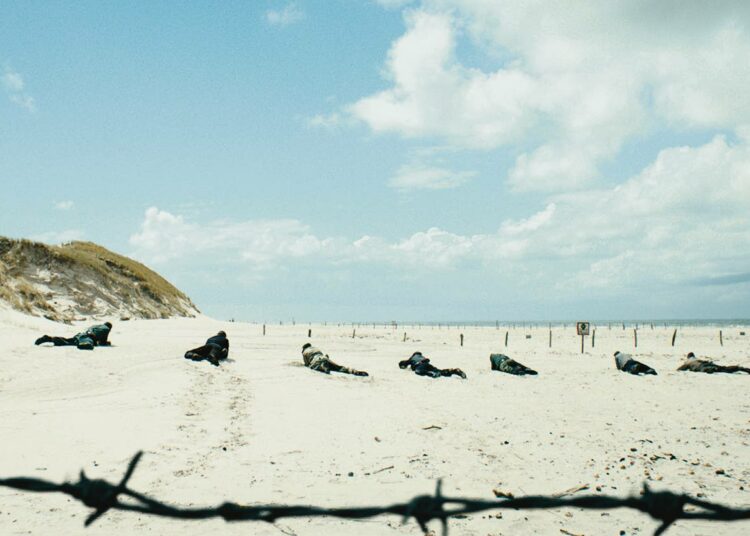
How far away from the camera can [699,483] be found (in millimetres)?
6301

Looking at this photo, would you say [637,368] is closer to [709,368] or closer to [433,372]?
[709,368]

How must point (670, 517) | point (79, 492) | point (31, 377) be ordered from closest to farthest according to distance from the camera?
point (670, 517)
point (79, 492)
point (31, 377)

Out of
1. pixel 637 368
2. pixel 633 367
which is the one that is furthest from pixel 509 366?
pixel 637 368

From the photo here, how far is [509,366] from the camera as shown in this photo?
1872 cm

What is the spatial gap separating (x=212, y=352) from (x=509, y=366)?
10.4 m

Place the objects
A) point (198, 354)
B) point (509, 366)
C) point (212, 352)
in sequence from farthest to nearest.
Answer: point (509, 366) < point (212, 352) < point (198, 354)

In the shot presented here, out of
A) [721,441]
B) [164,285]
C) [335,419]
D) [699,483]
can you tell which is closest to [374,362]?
[335,419]

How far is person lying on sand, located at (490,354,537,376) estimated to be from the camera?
723 inches

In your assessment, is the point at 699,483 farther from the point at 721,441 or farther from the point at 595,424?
the point at 595,424

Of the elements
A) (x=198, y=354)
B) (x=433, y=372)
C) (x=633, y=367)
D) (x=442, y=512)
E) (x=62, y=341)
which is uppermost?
(x=62, y=341)

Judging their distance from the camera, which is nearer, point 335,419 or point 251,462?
point 251,462

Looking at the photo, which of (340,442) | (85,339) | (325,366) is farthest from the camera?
(85,339)

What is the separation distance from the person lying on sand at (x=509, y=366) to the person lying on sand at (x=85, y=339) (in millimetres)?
14473

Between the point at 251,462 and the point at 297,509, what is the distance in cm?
293
